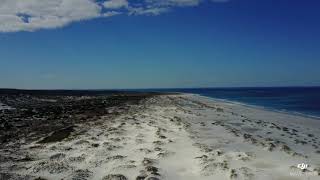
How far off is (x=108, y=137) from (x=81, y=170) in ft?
18.9

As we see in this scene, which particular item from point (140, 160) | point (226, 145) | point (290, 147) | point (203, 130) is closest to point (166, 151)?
point (140, 160)
